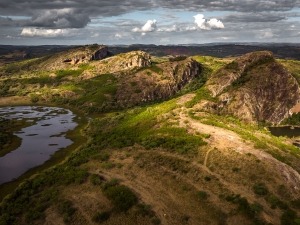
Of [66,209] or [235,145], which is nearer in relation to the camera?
[66,209]

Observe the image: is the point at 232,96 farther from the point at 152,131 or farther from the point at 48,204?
the point at 48,204

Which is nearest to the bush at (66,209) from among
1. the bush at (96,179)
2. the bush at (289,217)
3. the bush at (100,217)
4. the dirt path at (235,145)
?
the bush at (100,217)

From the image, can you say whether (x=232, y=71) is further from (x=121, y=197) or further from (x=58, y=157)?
(x=121, y=197)

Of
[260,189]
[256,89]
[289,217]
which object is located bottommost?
[289,217]

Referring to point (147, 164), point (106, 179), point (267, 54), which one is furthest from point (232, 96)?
point (106, 179)

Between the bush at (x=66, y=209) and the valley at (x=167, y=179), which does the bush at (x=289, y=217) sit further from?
the bush at (x=66, y=209)

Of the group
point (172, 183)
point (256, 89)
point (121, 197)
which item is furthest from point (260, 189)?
point (256, 89)
